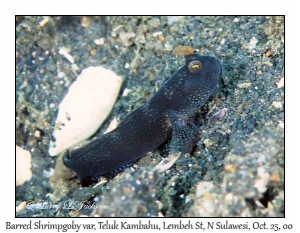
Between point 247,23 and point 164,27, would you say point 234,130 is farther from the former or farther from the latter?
point 164,27

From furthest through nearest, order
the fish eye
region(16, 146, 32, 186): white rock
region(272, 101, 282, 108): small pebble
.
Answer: region(16, 146, 32, 186): white rock, the fish eye, region(272, 101, 282, 108): small pebble

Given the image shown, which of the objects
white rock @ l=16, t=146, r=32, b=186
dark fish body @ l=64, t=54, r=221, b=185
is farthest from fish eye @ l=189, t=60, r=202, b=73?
white rock @ l=16, t=146, r=32, b=186

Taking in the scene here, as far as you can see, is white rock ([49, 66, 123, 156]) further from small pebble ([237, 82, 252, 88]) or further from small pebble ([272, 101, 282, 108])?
small pebble ([272, 101, 282, 108])

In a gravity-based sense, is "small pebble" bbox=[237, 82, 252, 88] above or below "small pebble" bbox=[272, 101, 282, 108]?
above

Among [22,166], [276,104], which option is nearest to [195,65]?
[276,104]

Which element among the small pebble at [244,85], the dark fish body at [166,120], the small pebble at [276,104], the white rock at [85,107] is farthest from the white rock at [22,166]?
the small pebble at [276,104]
